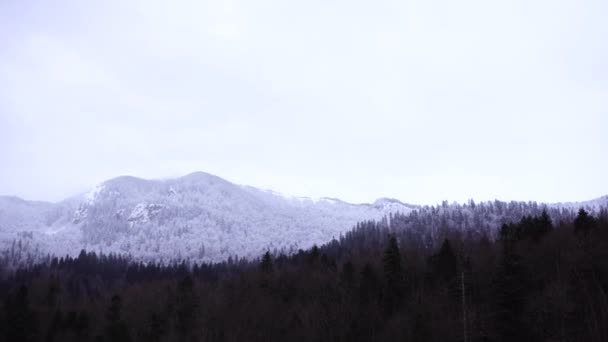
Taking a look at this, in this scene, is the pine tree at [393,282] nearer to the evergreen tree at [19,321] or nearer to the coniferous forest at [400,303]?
the coniferous forest at [400,303]

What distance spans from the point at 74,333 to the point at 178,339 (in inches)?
828

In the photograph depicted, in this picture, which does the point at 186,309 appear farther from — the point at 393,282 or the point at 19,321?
the point at 393,282

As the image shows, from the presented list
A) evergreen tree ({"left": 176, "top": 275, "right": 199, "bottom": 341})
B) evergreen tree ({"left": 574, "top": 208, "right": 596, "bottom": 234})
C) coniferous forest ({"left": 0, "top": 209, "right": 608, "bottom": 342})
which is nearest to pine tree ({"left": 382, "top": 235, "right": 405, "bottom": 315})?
coniferous forest ({"left": 0, "top": 209, "right": 608, "bottom": 342})

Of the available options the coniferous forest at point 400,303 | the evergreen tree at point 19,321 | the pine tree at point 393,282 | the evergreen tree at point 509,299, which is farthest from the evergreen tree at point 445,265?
the evergreen tree at point 19,321

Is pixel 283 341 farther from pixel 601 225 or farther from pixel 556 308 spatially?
pixel 601 225

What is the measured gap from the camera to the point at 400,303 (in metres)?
74.3

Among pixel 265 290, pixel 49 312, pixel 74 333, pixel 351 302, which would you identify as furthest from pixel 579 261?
pixel 49 312

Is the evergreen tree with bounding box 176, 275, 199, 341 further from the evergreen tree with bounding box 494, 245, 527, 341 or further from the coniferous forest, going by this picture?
the evergreen tree with bounding box 494, 245, 527, 341

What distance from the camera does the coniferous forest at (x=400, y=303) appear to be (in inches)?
2077

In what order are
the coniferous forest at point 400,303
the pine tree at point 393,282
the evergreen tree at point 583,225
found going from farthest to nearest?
1. the pine tree at point 393,282
2. the evergreen tree at point 583,225
3. the coniferous forest at point 400,303

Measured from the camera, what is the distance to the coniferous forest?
52750 mm

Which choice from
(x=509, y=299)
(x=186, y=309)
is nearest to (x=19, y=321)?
(x=186, y=309)

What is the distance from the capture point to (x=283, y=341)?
68.1 metres

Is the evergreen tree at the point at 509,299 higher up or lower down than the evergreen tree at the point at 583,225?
lower down
